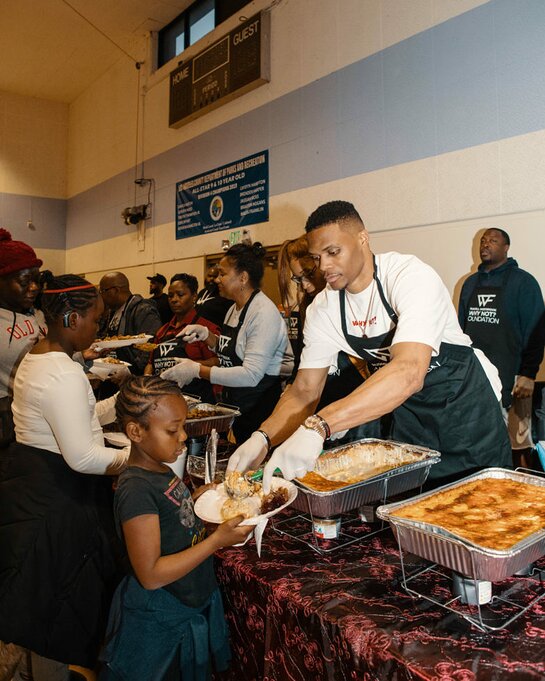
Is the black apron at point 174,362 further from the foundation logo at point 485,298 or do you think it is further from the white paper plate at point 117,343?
the foundation logo at point 485,298

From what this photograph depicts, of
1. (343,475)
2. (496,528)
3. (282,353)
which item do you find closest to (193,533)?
(343,475)

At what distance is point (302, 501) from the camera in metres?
1.36

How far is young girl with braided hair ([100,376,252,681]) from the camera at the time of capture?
3.97ft

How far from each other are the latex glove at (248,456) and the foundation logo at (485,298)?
85.4 inches

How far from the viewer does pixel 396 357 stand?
4.89ft

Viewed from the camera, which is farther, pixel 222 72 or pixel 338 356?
pixel 222 72

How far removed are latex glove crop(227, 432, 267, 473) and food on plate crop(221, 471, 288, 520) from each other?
0.33 feet

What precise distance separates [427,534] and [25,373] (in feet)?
4.16

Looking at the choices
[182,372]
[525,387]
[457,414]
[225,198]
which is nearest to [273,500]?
[457,414]

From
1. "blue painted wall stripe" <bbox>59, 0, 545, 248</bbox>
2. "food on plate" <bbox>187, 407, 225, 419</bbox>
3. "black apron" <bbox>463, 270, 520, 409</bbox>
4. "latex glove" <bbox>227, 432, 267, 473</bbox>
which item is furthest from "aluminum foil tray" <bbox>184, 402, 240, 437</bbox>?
"blue painted wall stripe" <bbox>59, 0, 545, 248</bbox>

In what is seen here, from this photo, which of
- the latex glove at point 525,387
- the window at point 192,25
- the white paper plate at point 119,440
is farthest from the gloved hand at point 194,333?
the window at point 192,25

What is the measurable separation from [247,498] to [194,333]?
1.82m

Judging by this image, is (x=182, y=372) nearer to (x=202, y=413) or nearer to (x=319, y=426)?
(x=202, y=413)

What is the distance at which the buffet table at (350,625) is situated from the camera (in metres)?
0.89
